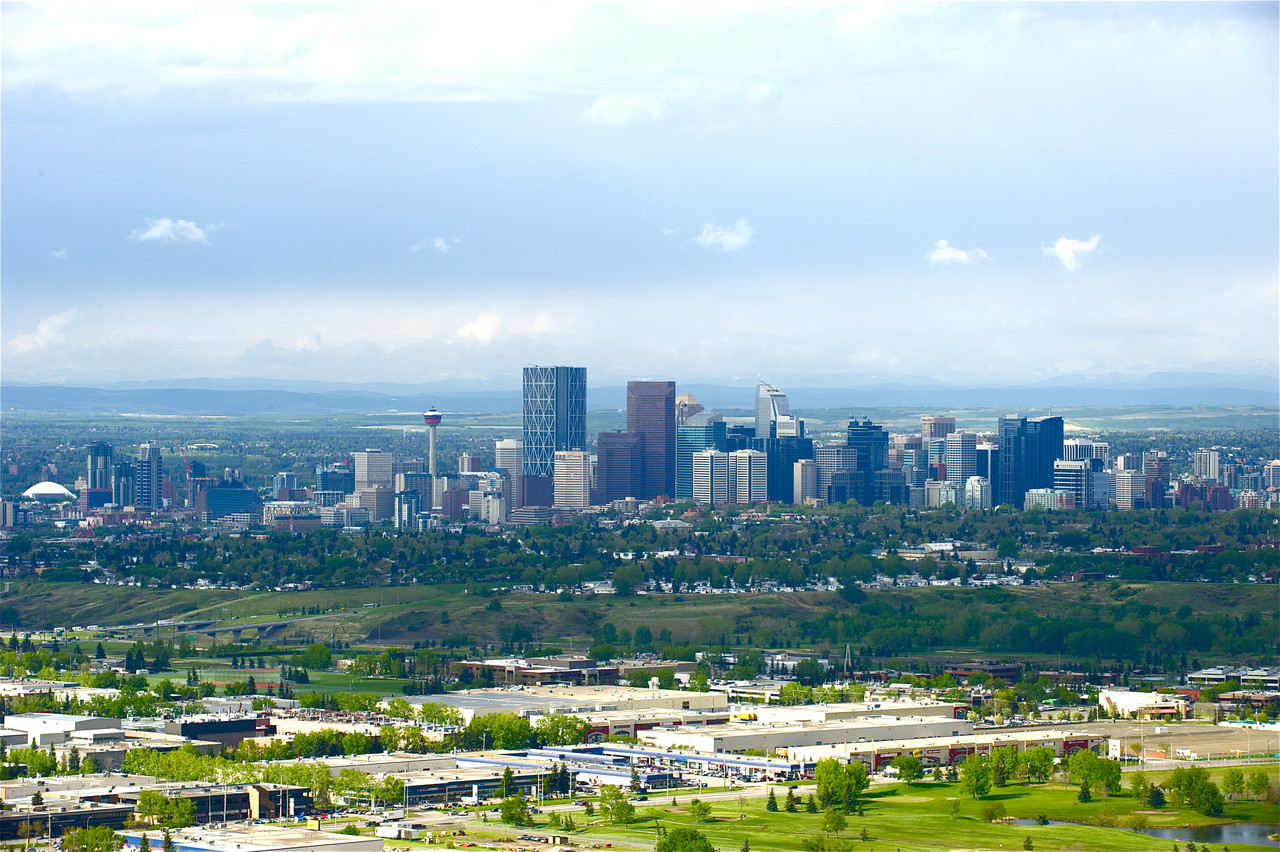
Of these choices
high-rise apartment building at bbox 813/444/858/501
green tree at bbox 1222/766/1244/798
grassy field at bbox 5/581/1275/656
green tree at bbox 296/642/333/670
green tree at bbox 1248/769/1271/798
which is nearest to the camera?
green tree at bbox 1222/766/1244/798

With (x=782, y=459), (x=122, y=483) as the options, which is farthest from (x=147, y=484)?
(x=782, y=459)

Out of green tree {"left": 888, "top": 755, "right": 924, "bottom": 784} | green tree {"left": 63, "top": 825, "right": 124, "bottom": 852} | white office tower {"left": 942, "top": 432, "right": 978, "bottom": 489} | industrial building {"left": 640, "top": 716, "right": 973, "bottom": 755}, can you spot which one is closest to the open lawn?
industrial building {"left": 640, "top": 716, "right": 973, "bottom": 755}

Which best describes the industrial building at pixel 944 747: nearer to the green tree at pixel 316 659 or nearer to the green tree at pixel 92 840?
the green tree at pixel 92 840

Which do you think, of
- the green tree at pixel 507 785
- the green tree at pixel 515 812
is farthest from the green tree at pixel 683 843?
the green tree at pixel 507 785

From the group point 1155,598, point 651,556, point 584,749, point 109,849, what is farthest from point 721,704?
point 651,556

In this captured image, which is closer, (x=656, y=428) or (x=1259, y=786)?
(x=1259, y=786)

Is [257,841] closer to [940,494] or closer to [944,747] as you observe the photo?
[944,747]

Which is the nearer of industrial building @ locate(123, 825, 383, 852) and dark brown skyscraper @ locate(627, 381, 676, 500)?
industrial building @ locate(123, 825, 383, 852)

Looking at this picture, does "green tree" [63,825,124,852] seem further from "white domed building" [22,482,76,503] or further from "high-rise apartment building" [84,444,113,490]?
"white domed building" [22,482,76,503]
